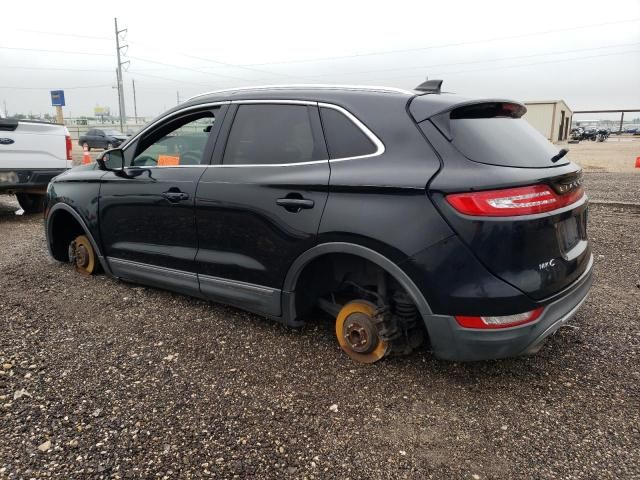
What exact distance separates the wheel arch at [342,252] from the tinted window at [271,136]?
575 mm

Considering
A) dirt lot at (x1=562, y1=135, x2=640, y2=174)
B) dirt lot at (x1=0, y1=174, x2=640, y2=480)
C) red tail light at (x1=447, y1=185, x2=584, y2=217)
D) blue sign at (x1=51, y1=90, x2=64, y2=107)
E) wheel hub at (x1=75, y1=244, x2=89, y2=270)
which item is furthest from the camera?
blue sign at (x1=51, y1=90, x2=64, y2=107)

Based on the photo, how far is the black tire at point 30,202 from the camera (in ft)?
27.9

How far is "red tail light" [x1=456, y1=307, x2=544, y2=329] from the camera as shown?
2.50 meters

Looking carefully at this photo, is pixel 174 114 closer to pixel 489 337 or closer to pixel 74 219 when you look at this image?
pixel 74 219

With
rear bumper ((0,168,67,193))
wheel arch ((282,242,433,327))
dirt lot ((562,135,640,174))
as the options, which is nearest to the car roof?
wheel arch ((282,242,433,327))

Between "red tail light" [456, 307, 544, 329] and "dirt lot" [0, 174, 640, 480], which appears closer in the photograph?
"dirt lot" [0, 174, 640, 480]

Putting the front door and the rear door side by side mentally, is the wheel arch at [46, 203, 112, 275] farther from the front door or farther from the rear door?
the rear door

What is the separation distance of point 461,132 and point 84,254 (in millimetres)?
3780

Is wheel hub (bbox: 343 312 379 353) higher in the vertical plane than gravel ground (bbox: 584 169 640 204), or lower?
lower

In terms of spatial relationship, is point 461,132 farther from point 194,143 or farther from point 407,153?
point 194,143

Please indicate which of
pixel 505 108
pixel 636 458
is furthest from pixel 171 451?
pixel 505 108

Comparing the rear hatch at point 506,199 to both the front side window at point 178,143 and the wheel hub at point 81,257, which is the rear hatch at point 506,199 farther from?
the wheel hub at point 81,257

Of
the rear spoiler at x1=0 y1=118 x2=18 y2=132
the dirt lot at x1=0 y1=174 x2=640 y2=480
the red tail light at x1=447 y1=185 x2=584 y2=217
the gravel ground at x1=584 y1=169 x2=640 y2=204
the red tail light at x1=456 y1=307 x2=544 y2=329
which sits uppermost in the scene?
the rear spoiler at x1=0 y1=118 x2=18 y2=132

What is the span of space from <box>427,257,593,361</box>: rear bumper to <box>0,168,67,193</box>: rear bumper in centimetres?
671
